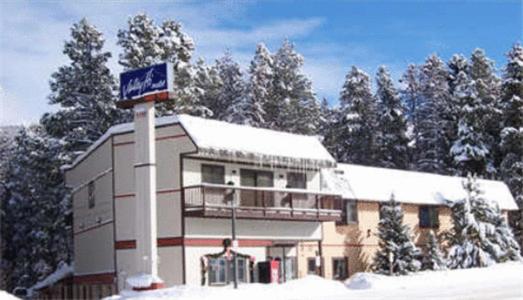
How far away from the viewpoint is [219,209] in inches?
1277

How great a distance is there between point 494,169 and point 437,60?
19454 millimetres

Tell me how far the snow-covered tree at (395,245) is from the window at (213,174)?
34.5 ft

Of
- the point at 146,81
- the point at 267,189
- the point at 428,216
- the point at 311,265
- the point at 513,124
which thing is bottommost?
the point at 311,265

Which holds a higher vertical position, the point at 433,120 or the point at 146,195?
the point at 433,120

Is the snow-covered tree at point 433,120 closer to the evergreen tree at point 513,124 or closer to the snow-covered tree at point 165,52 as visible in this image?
the evergreen tree at point 513,124

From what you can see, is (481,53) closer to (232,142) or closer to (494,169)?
(494,169)

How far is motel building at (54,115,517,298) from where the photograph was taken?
32438mm

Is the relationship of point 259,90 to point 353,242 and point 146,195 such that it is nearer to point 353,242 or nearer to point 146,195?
point 353,242

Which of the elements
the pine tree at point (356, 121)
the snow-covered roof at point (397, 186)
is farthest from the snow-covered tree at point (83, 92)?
the pine tree at point (356, 121)

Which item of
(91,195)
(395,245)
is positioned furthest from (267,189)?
(395,245)

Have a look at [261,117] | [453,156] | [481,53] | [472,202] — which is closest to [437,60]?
[481,53]

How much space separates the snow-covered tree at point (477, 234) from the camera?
→ 4403 cm

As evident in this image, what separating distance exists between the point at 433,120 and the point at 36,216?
37.5 m

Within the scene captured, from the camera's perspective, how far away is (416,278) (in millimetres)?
34188
